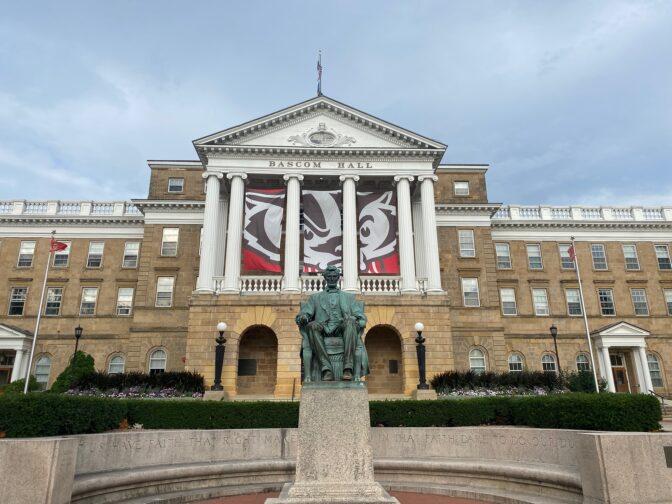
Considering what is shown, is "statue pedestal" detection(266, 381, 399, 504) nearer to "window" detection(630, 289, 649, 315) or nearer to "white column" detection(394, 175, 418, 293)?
"white column" detection(394, 175, 418, 293)

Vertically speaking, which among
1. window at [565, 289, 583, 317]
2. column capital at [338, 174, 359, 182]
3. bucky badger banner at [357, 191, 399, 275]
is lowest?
window at [565, 289, 583, 317]

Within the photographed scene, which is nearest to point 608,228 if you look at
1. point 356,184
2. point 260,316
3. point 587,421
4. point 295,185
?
point 356,184

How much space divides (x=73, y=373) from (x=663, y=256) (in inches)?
1774

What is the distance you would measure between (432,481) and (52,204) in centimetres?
4134

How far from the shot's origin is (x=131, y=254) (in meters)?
40.3

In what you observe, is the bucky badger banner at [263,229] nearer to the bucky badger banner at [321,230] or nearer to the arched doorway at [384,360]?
the bucky badger banner at [321,230]

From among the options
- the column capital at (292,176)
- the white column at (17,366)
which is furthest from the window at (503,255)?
the white column at (17,366)

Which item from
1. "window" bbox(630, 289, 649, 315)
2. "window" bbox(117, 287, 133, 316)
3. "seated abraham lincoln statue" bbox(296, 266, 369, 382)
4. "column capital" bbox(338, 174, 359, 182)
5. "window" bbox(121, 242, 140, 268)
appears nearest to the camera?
"seated abraham lincoln statue" bbox(296, 266, 369, 382)

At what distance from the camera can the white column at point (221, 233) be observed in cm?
3170

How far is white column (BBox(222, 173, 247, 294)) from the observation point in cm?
2927

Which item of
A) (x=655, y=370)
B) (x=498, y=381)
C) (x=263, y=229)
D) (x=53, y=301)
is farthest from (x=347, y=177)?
(x=655, y=370)

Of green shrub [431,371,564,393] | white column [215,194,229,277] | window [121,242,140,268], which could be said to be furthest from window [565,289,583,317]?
window [121,242,140,268]

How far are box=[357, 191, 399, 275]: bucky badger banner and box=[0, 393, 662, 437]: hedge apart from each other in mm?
14991

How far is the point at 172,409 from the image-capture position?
15180 millimetres
